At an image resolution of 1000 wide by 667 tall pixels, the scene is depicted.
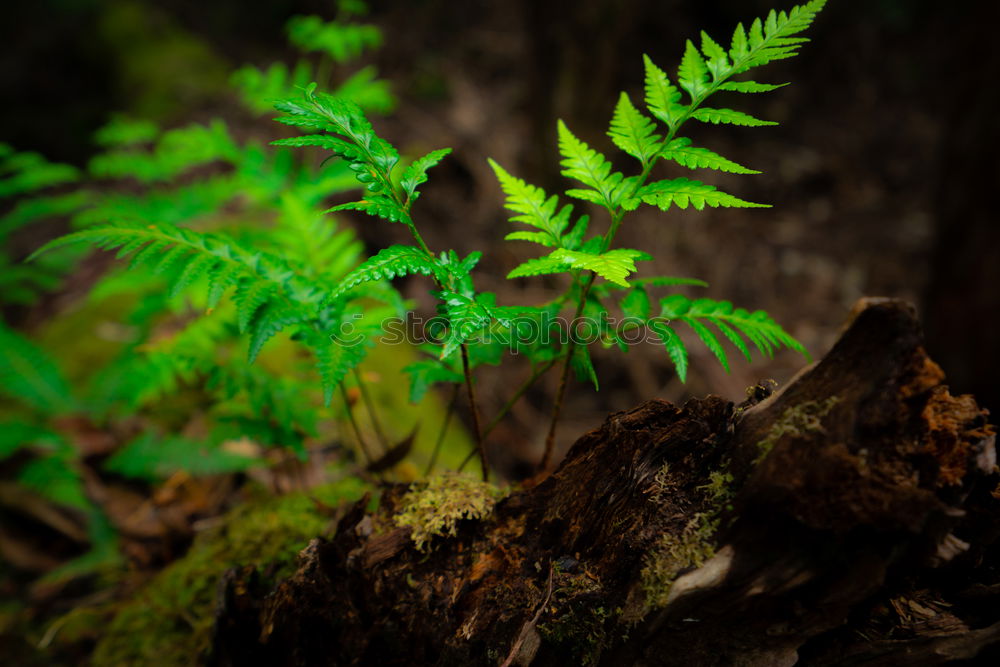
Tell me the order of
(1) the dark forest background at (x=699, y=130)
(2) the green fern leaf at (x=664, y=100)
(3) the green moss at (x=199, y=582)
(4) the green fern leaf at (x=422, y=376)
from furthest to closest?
(1) the dark forest background at (x=699, y=130) → (3) the green moss at (x=199, y=582) → (4) the green fern leaf at (x=422, y=376) → (2) the green fern leaf at (x=664, y=100)

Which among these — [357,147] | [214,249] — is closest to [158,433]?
[214,249]

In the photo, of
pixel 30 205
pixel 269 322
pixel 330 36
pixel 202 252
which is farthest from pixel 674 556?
pixel 30 205

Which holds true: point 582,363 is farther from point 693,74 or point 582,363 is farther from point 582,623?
point 693,74

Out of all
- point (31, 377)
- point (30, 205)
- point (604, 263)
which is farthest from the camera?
point (30, 205)

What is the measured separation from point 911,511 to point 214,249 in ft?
6.07

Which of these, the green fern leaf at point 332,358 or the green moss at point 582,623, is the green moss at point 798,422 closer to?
the green moss at point 582,623

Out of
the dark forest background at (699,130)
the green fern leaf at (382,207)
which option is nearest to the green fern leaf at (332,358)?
the green fern leaf at (382,207)

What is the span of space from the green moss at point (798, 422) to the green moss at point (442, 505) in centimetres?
79

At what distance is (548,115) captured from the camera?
5.42 metres

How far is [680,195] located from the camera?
4.24ft

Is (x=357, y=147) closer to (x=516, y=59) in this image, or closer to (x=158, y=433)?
(x=158, y=433)

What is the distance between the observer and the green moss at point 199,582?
2006mm

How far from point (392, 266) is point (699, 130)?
7.18 m

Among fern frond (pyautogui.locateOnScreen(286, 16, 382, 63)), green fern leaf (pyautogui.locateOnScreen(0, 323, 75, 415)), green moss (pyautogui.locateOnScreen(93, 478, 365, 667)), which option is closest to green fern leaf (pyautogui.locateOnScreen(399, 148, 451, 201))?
green moss (pyautogui.locateOnScreen(93, 478, 365, 667))
